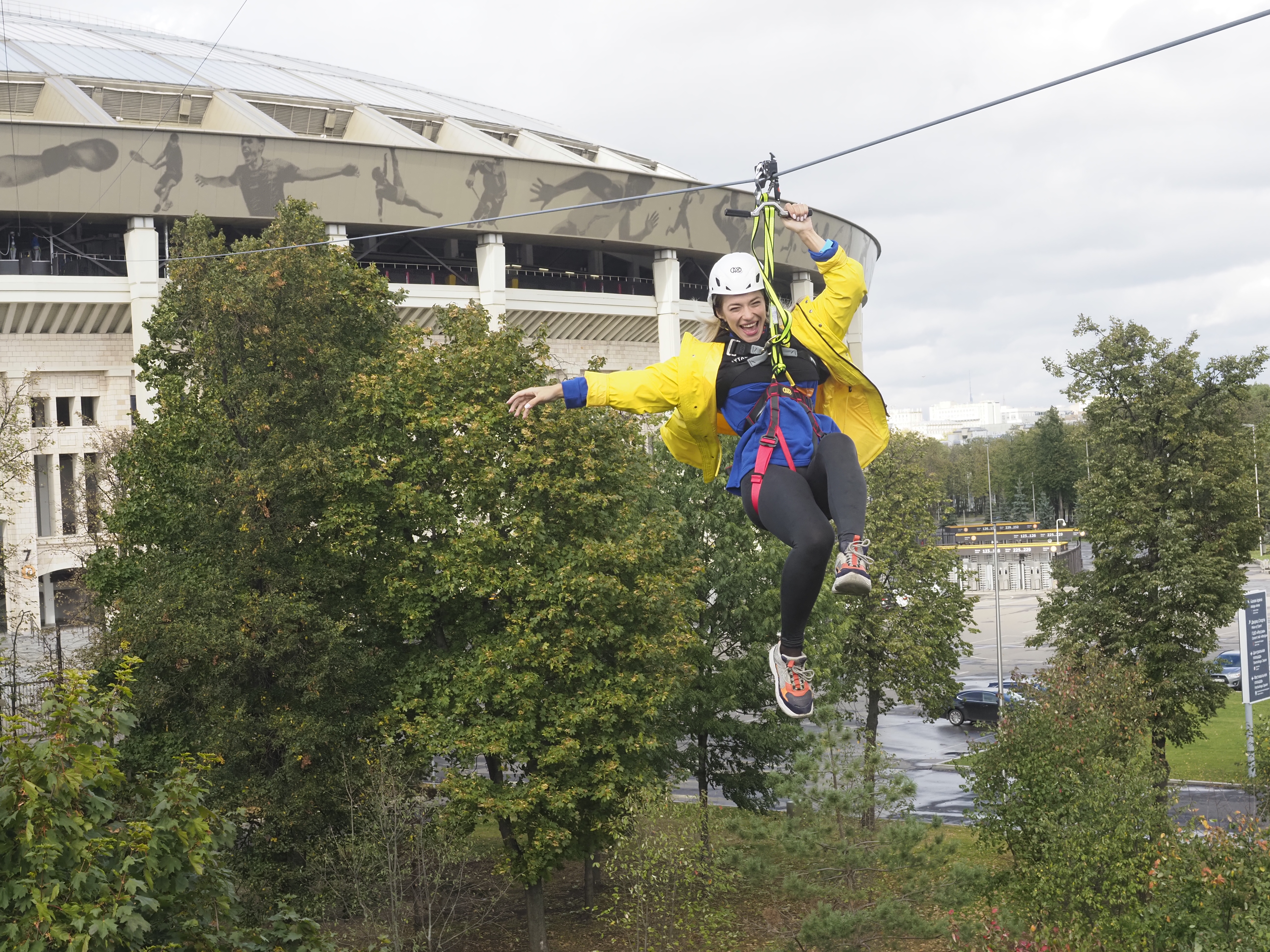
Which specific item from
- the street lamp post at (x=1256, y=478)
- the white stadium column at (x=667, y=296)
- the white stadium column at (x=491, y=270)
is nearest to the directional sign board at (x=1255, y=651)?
the street lamp post at (x=1256, y=478)

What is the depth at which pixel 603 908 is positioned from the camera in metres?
26.4

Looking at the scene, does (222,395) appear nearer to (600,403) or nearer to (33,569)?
(600,403)

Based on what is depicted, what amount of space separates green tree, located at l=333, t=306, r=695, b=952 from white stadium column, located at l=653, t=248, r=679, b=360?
28.9 meters

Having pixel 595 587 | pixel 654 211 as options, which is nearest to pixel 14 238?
pixel 654 211

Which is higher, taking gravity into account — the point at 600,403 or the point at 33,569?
the point at 600,403

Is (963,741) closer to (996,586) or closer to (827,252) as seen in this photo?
(996,586)

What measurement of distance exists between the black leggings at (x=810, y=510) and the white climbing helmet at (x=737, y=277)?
105cm

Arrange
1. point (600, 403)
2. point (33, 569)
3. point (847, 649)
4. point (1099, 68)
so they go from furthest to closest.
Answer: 1. point (33, 569)
2. point (847, 649)
3. point (1099, 68)
4. point (600, 403)

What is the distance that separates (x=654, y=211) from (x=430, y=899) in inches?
1297

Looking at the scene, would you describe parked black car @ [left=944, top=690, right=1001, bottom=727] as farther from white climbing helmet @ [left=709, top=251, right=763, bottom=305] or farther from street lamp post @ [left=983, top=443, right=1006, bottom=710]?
white climbing helmet @ [left=709, top=251, right=763, bottom=305]

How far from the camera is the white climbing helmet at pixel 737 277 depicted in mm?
6965

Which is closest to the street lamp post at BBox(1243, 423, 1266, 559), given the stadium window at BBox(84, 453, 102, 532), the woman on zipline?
the woman on zipline

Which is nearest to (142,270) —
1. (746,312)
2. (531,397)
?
(531,397)

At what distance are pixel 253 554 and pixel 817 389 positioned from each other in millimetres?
15455
